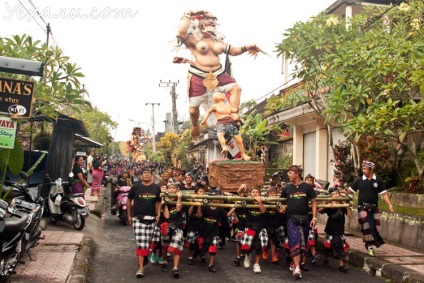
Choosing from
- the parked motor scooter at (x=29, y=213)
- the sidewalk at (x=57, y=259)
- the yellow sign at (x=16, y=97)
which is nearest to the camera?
the sidewalk at (x=57, y=259)

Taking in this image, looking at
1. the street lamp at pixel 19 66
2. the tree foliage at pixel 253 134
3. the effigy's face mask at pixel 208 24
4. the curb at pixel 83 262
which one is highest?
the effigy's face mask at pixel 208 24

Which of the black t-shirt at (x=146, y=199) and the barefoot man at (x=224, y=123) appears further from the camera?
the barefoot man at (x=224, y=123)

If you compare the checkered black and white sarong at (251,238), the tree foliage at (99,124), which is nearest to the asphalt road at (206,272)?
the checkered black and white sarong at (251,238)

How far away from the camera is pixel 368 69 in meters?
10.3

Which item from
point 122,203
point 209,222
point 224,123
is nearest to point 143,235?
point 209,222

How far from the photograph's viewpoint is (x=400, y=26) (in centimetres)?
1245

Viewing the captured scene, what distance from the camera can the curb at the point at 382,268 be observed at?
7156mm

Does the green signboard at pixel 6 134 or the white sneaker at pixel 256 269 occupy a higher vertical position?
the green signboard at pixel 6 134

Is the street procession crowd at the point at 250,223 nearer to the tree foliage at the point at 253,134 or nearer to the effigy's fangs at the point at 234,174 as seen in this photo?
the effigy's fangs at the point at 234,174

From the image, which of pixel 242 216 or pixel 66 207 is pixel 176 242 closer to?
pixel 242 216

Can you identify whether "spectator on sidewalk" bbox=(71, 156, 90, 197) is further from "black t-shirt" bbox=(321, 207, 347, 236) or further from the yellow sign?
"black t-shirt" bbox=(321, 207, 347, 236)

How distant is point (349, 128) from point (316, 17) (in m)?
4.26

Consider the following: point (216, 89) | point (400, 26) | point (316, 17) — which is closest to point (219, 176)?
point (216, 89)

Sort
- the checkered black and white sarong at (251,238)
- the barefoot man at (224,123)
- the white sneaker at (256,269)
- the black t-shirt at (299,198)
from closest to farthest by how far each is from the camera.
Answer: the black t-shirt at (299,198), the white sneaker at (256,269), the checkered black and white sarong at (251,238), the barefoot man at (224,123)
